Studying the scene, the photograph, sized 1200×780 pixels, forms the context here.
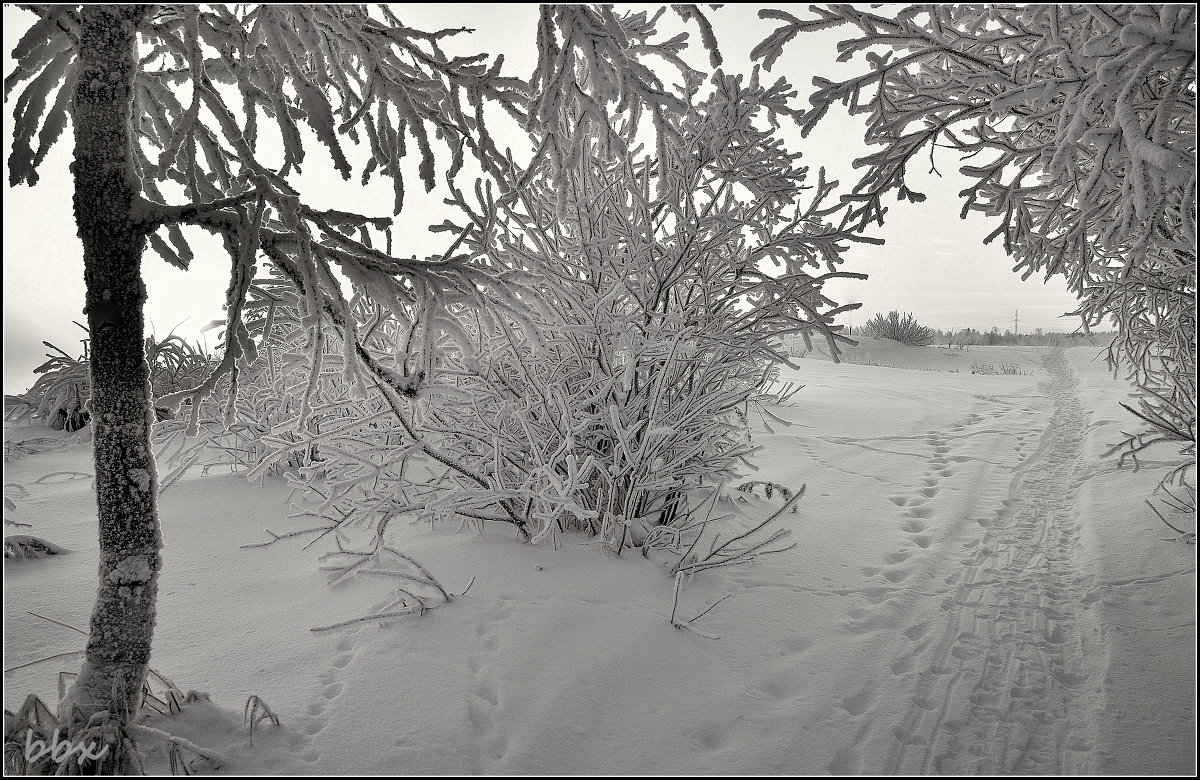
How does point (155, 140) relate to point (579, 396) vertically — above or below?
above

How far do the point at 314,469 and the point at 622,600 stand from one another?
1572 millimetres

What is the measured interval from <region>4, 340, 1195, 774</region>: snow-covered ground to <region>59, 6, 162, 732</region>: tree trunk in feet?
1.00

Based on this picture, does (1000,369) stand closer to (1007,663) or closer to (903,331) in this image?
(903,331)

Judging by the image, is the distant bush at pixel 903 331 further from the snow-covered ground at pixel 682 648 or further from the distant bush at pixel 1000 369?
the snow-covered ground at pixel 682 648

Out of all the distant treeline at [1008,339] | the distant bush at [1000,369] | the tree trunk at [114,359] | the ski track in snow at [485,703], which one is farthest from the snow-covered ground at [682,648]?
the distant treeline at [1008,339]

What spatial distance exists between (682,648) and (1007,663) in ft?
4.28

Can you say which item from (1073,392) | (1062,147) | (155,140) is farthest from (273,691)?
(1073,392)

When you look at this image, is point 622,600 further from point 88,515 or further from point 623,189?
point 88,515

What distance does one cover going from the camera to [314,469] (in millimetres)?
2945

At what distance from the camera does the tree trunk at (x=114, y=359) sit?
168cm

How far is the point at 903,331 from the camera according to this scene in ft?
73.4

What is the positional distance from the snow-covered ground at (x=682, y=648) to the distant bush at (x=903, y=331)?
64.7 ft

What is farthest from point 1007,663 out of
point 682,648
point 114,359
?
point 114,359

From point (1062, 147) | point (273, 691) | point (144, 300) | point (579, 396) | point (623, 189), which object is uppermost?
point (623, 189)
